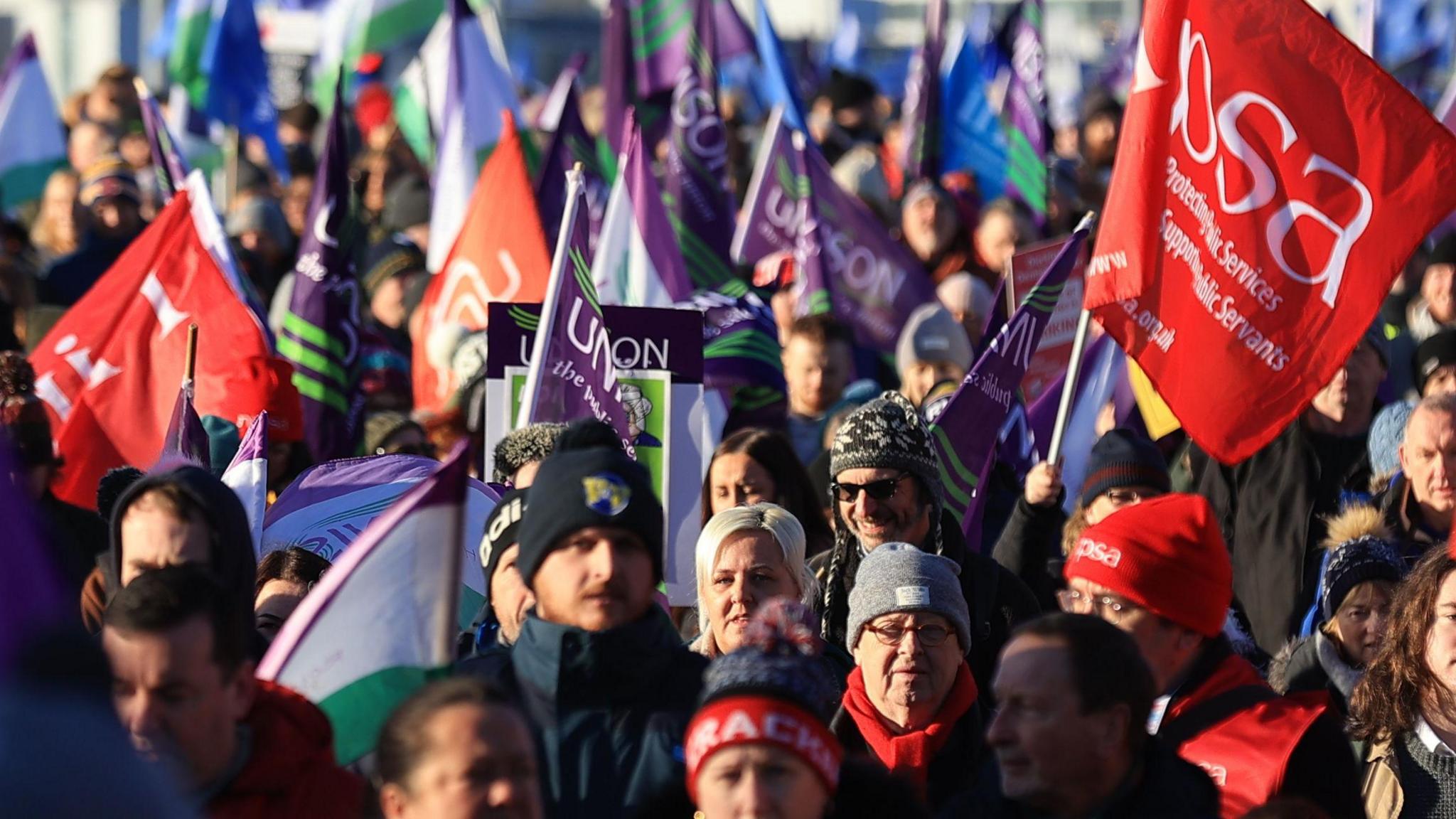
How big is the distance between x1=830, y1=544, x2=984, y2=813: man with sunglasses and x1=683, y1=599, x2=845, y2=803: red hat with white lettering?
125 cm

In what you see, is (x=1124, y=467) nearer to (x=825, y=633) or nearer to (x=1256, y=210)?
(x=1256, y=210)

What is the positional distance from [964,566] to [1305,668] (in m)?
0.93

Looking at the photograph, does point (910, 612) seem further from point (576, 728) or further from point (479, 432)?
point (479, 432)

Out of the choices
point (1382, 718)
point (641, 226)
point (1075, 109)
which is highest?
point (1075, 109)

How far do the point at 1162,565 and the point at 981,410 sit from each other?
261 centimetres

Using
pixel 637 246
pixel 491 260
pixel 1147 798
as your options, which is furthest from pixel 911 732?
pixel 491 260

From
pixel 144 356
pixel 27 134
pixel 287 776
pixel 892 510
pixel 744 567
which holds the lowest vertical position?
pixel 287 776

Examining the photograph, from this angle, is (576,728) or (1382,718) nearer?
(576,728)

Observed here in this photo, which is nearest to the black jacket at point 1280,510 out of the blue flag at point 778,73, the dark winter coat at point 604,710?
the dark winter coat at point 604,710

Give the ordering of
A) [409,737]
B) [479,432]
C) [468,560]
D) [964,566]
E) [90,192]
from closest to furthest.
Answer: [409,737], [964,566], [468,560], [479,432], [90,192]

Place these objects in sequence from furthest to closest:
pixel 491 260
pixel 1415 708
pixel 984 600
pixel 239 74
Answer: pixel 239 74, pixel 491 260, pixel 984 600, pixel 1415 708

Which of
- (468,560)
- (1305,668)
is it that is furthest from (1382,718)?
(468,560)

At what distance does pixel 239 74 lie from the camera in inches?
583

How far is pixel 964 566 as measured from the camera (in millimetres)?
5859
